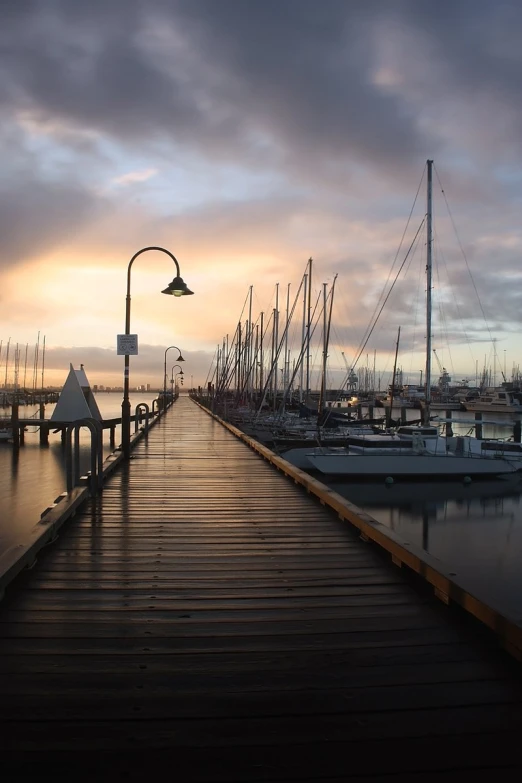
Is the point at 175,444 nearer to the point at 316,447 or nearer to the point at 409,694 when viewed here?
the point at 316,447

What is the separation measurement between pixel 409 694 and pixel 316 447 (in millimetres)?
21762

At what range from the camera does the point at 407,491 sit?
21828 mm

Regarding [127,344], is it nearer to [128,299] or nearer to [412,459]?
[128,299]

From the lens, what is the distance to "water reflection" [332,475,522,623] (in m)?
13.0

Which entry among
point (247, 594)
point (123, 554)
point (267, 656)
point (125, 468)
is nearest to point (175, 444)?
point (125, 468)

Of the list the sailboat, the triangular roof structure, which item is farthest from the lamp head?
the triangular roof structure

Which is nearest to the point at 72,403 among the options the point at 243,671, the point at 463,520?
the point at 463,520

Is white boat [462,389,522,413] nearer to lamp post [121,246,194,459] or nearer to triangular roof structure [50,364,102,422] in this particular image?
triangular roof structure [50,364,102,422]

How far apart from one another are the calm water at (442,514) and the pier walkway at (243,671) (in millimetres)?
6063

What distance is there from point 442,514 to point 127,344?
12.1 meters

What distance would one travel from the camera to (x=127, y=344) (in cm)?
1262

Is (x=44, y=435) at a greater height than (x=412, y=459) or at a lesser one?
lesser

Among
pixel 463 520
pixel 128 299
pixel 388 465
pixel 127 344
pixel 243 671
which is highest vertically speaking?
pixel 128 299

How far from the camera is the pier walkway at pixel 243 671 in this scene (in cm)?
254
